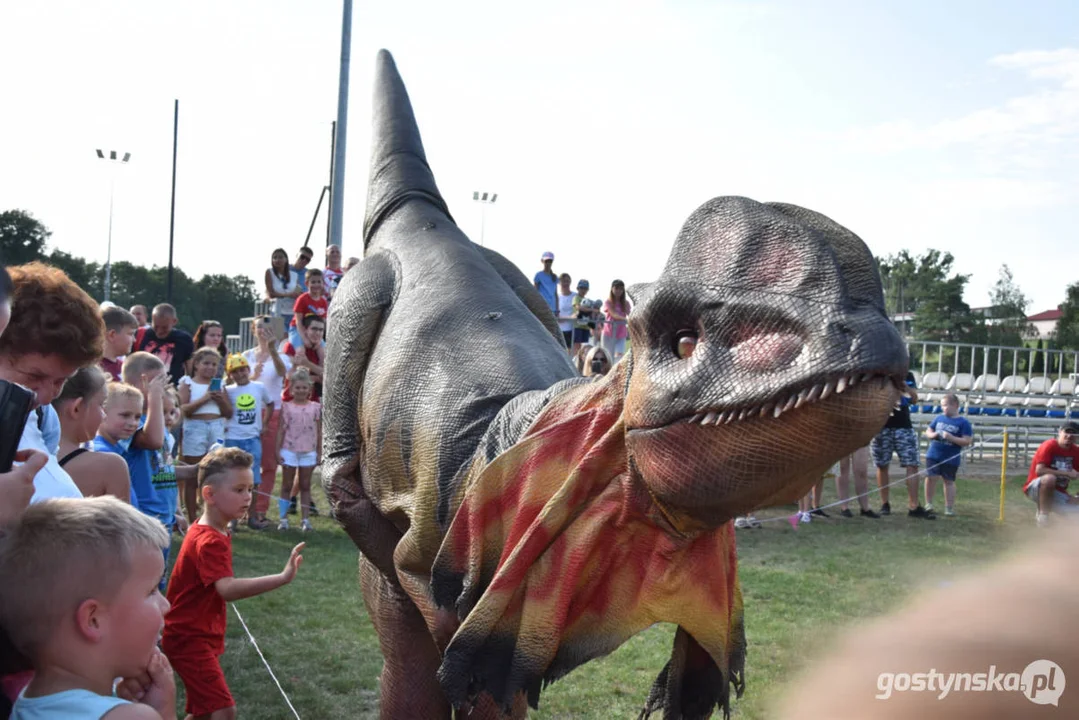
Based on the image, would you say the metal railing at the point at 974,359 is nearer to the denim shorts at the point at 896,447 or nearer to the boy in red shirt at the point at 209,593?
the denim shorts at the point at 896,447

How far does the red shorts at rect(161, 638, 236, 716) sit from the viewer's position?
3906mm

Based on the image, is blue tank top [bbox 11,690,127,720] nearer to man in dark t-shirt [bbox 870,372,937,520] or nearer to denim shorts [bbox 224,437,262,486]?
denim shorts [bbox 224,437,262,486]

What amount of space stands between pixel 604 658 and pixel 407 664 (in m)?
2.88

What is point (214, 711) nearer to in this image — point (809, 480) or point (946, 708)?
point (809, 480)

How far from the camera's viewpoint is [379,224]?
3.84 m

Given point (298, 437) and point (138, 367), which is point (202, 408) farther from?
point (138, 367)

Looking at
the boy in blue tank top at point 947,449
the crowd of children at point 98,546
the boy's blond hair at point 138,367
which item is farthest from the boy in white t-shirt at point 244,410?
the boy in blue tank top at point 947,449

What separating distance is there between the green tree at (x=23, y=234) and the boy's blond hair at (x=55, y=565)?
4424cm

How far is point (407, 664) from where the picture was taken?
324 centimetres

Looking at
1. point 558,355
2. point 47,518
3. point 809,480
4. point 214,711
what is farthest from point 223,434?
point 809,480

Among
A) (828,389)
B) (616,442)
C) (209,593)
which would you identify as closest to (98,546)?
(616,442)

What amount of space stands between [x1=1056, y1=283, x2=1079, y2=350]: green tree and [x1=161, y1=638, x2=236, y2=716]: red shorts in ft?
153

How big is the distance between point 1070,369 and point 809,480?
23715mm

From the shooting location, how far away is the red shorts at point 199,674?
12.8 feet
